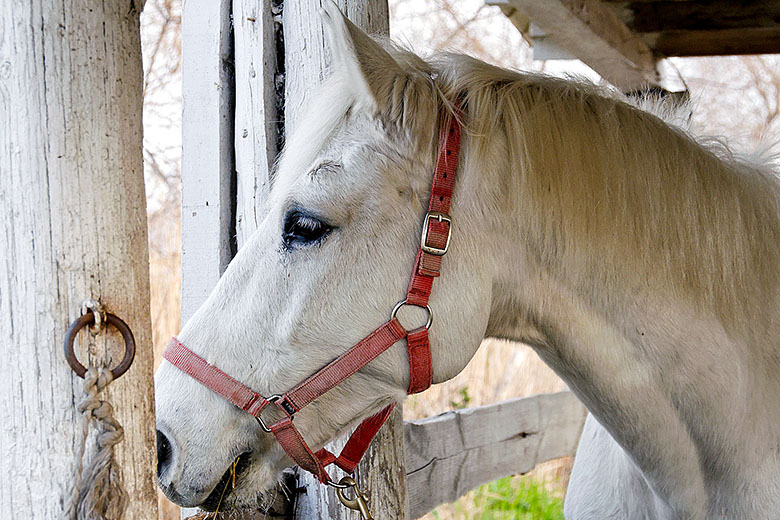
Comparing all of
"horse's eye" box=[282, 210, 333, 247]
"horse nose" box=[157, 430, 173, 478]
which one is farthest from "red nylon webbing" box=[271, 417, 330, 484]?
"horse's eye" box=[282, 210, 333, 247]

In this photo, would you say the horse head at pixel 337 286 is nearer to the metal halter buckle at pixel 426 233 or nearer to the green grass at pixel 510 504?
the metal halter buckle at pixel 426 233

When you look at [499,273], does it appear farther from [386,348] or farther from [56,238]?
[56,238]

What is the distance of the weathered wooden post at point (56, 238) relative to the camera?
888mm

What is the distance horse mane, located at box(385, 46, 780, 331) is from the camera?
1.44 metres

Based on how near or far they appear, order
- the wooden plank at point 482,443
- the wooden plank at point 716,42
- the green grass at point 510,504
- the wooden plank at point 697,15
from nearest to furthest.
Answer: the wooden plank at point 482,443
the wooden plank at point 697,15
the wooden plank at point 716,42
the green grass at point 510,504

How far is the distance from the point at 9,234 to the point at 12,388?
7.9 inches

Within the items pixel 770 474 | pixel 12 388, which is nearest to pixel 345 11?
pixel 12 388

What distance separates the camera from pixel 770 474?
1.59 meters

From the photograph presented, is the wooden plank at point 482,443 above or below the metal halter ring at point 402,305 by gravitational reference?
below

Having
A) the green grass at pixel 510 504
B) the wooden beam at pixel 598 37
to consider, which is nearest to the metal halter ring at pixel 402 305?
the wooden beam at pixel 598 37

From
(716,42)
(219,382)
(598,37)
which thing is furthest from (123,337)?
(716,42)

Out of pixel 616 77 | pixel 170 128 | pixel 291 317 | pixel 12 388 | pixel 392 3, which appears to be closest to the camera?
pixel 12 388

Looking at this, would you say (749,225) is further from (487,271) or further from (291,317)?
(291,317)

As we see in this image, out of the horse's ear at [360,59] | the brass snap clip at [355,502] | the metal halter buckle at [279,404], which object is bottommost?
the brass snap clip at [355,502]
